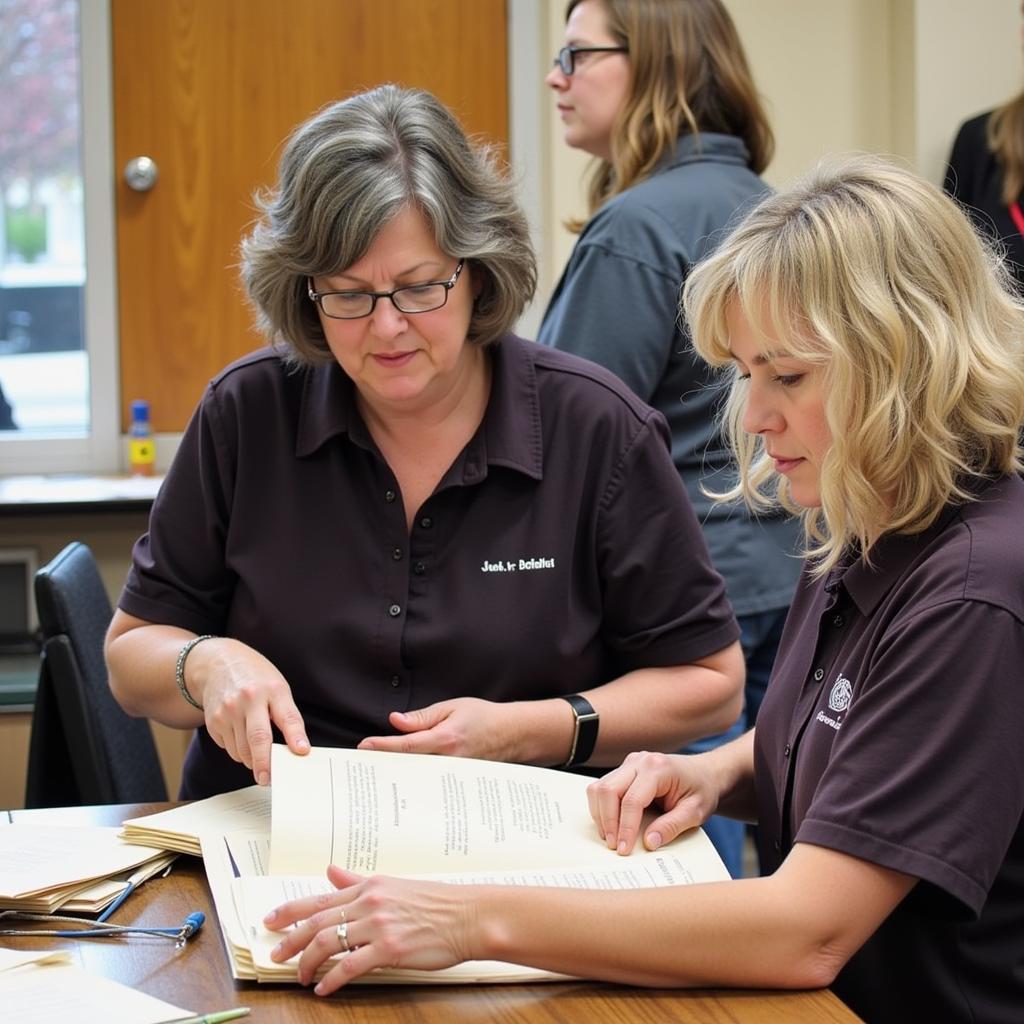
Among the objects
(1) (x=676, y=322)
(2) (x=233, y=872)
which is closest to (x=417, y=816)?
(2) (x=233, y=872)

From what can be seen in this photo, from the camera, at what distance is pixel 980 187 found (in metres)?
3.29

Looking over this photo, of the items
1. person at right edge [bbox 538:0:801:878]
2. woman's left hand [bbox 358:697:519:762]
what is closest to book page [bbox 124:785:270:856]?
woman's left hand [bbox 358:697:519:762]

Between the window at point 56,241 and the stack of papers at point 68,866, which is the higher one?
the window at point 56,241

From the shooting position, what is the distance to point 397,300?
1611 millimetres

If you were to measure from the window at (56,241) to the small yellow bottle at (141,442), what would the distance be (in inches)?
4.4

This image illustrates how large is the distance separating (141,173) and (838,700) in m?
2.75

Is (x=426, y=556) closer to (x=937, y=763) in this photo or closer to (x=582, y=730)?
(x=582, y=730)

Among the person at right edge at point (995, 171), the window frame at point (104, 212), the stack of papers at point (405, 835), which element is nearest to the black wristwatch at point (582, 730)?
the stack of papers at point (405, 835)

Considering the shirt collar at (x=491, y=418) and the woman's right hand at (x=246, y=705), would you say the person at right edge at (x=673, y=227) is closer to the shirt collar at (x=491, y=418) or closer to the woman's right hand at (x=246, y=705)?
the shirt collar at (x=491, y=418)

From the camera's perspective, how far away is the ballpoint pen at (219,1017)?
39.3 inches

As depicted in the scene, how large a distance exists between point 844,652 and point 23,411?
2.89m

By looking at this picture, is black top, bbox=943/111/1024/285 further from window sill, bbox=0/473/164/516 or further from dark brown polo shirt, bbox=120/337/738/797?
window sill, bbox=0/473/164/516

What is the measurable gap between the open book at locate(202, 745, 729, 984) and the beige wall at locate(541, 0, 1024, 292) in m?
2.37

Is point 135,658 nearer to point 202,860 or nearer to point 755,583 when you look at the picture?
point 202,860
